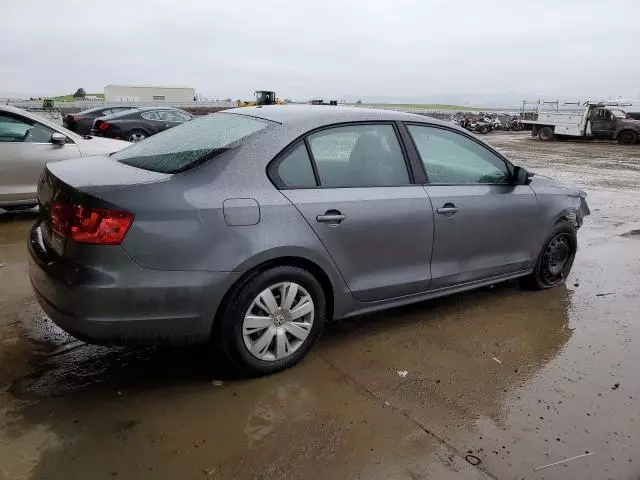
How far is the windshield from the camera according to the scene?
9.88ft

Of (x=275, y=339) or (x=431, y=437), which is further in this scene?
(x=275, y=339)

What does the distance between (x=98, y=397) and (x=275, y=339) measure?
3.27 ft

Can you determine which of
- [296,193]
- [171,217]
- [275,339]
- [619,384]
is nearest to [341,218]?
[296,193]

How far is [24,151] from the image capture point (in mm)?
6395

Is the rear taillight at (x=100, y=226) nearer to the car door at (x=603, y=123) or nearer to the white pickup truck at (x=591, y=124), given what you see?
the white pickup truck at (x=591, y=124)

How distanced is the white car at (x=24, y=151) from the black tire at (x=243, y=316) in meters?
4.67

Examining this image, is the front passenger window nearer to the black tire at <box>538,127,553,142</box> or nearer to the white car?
the white car

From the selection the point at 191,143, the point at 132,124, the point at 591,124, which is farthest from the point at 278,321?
the point at 591,124

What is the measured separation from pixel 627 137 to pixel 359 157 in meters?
27.4

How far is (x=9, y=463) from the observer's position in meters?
2.33

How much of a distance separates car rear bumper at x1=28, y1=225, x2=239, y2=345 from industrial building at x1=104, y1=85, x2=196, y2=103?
49.7 metres

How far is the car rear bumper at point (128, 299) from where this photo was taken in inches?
102

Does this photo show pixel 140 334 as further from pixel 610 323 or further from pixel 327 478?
pixel 610 323

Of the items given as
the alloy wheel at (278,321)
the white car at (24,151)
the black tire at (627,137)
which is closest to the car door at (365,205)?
the alloy wheel at (278,321)
